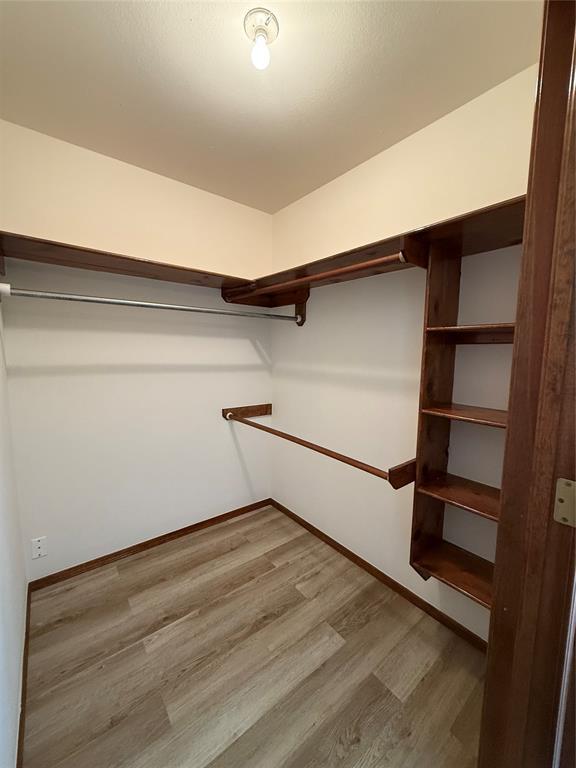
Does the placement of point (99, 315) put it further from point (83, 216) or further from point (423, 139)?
point (423, 139)

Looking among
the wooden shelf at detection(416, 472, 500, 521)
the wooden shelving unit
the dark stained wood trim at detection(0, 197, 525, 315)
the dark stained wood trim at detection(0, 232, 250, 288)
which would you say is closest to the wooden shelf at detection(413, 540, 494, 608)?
the wooden shelving unit

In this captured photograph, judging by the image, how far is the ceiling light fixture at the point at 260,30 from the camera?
100cm

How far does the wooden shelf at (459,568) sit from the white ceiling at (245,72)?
216 centimetres

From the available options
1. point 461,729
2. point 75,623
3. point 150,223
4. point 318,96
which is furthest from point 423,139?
point 75,623

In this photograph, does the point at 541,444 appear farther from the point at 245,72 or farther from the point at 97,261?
the point at 97,261

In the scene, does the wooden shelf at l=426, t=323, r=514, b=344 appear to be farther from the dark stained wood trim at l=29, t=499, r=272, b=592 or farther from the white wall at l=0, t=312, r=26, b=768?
the dark stained wood trim at l=29, t=499, r=272, b=592

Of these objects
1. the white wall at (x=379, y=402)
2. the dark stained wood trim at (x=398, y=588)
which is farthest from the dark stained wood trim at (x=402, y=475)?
the dark stained wood trim at (x=398, y=588)

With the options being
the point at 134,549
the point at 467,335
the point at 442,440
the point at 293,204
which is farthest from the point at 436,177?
the point at 134,549

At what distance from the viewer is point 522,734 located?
76cm

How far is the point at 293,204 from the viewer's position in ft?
7.60

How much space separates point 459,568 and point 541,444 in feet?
3.51

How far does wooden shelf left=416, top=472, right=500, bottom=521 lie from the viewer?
122 centimetres

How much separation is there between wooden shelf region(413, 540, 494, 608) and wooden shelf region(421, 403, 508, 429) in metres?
0.71

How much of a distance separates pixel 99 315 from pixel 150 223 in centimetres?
70
